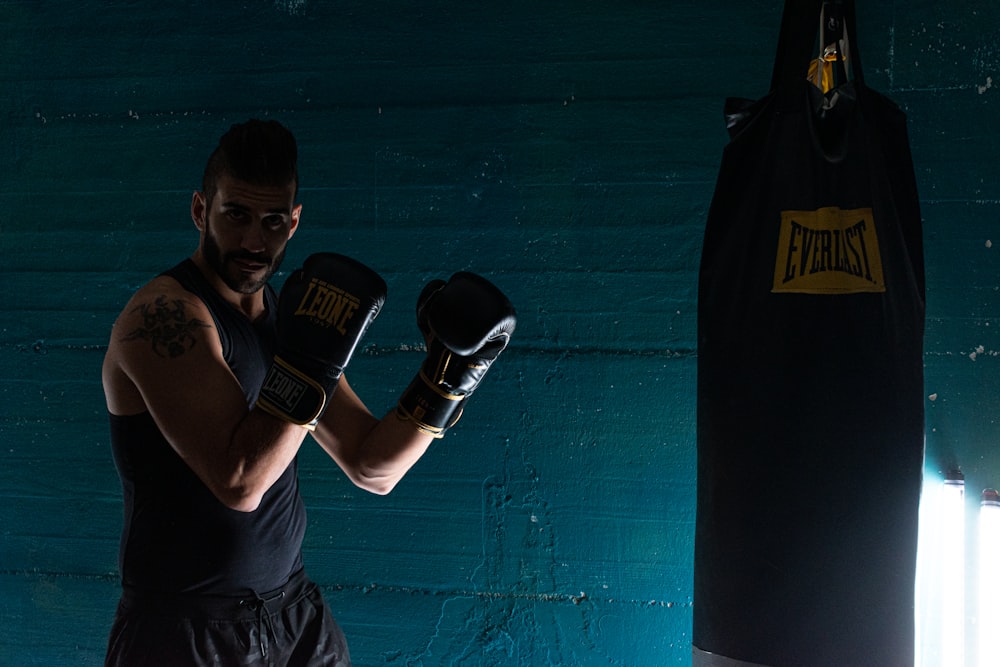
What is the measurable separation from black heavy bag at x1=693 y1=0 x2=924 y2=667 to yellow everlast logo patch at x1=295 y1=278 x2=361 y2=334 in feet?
2.08

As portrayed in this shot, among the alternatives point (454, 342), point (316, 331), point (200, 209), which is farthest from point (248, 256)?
point (454, 342)

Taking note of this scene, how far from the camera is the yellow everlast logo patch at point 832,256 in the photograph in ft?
4.38

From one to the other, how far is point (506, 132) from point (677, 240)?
509 mm

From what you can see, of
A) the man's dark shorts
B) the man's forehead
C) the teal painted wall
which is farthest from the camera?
Result: the teal painted wall

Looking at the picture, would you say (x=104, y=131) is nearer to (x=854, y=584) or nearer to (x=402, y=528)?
(x=402, y=528)

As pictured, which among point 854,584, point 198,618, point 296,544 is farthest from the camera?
point 296,544

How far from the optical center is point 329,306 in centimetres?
150

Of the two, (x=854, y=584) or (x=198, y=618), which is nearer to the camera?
(x=854, y=584)

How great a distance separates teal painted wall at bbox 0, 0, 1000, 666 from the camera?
6.49 ft

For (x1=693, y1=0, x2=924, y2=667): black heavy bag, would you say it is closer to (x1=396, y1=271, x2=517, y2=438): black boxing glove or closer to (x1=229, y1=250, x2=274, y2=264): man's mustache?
(x1=396, y1=271, x2=517, y2=438): black boxing glove

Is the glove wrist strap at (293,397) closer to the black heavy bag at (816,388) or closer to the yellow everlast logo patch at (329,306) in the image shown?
the yellow everlast logo patch at (329,306)

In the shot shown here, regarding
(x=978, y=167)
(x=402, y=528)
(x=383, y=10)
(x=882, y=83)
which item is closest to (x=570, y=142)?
A: (x=383, y=10)

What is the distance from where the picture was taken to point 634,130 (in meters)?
2.09

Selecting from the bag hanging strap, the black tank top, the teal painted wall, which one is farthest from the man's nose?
the bag hanging strap
